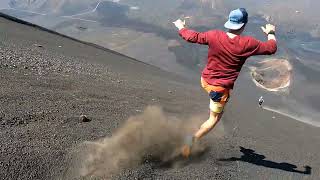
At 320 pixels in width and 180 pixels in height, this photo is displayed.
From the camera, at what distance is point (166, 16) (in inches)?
7470

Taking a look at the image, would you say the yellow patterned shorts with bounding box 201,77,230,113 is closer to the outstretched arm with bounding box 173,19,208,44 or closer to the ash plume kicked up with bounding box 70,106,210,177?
the outstretched arm with bounding box 173,19,208,44

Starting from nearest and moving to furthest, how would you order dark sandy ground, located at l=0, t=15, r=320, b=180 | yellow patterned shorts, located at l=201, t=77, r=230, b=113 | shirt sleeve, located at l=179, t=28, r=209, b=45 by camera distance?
dark sandy ground, located at l=0, t=15, r=320, b=180, shirt sleeve, located at l=179, t=28, r=209, b=45, yellow patterned shorts, located at l=201, t=77, r=230, b=113

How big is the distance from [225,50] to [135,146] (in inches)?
68.2

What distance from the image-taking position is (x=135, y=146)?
6234 millimetres

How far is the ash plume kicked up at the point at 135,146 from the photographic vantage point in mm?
5520

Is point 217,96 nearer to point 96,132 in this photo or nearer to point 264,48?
point 264,48

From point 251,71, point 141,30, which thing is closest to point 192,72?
point 251,71

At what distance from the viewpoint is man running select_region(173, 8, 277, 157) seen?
6.18 meters

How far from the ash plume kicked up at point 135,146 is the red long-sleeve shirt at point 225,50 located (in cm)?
111

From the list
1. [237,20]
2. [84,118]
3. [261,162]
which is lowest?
[261,162]

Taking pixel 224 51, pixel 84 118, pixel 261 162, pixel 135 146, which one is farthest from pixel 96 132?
Result: pixel 261 162

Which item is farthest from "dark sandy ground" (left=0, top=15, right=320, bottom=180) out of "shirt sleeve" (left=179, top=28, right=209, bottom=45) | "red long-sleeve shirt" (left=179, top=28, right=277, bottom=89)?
"shirt sleeve" (left=179, top=28, right=209, bottom=45)

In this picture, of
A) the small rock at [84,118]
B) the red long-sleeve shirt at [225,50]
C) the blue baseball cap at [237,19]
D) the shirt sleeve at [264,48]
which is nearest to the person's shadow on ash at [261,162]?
the red long-sleeve shirt at [225,50]

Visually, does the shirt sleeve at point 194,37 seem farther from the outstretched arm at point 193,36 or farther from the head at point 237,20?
the head at point 237,20
